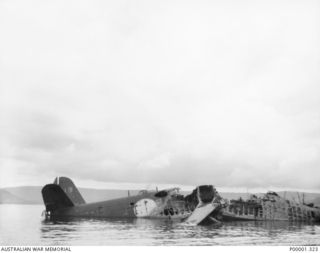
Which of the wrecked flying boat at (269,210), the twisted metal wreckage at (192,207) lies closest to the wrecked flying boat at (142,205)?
the twisted metal wreckage at (192,207)

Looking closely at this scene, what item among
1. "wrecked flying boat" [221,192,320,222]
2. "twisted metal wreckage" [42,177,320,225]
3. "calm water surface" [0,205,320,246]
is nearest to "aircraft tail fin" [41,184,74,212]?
"twisted metal wreckage" [42,177,320,225]

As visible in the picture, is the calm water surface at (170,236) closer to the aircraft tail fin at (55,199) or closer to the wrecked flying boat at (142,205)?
the wrecked flying boat at (142,205)

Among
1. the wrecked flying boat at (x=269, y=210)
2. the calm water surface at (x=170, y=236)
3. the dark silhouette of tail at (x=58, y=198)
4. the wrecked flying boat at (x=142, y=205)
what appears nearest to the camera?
the calm water surface at (x=170, y=236)

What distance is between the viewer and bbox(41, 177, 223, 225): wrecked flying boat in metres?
24.1

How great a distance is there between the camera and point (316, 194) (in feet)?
61.5

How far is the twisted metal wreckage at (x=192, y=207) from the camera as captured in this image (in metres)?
24.3

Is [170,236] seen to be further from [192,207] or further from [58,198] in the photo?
[58,198]

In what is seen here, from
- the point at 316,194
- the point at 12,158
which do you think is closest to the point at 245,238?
the point at 316,194

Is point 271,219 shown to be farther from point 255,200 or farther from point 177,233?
point 177,233

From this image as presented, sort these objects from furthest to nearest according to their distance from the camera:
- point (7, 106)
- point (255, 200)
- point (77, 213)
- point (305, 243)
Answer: point (77, 213)
point (255, 200)
point (7, 106)
point (305, 243)

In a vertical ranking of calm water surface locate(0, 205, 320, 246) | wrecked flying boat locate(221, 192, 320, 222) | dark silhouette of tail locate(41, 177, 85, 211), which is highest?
dark silhouette of tail locate(41, 177, 85, 211)

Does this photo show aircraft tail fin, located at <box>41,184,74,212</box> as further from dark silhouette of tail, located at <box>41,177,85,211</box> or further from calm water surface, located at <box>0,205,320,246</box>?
calm water surface, located at <box>0,205,320,246</box>

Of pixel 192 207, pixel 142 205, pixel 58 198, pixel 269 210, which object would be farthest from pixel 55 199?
pixel 269 210

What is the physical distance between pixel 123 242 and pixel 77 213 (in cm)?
1529
